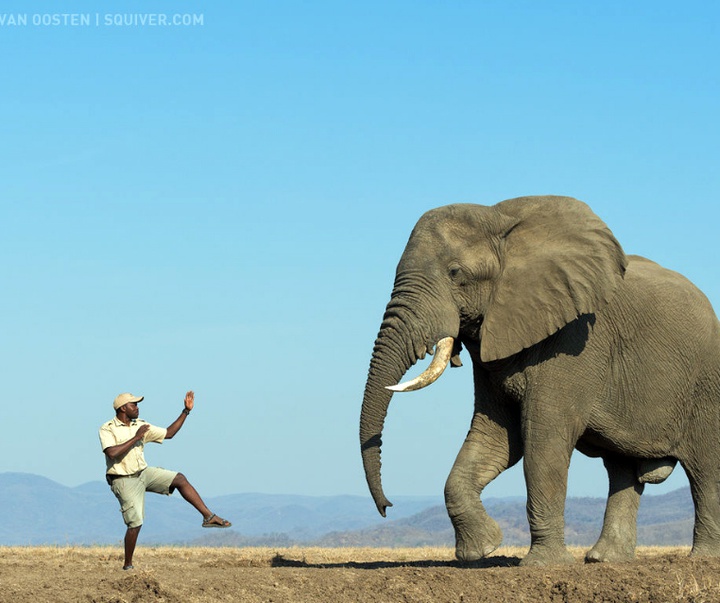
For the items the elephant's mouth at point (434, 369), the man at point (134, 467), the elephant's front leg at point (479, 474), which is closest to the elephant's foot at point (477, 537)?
the elephant's front leg at point (479, 474)

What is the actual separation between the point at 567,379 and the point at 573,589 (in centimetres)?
286

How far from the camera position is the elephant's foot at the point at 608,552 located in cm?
1507

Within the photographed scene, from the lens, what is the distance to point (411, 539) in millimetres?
119188

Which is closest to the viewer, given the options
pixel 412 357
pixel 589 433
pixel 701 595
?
pixel 701 595

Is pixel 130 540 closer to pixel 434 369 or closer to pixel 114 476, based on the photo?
pixel 114 476

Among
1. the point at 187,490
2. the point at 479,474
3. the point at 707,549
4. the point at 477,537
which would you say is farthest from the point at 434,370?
the point at 707,549

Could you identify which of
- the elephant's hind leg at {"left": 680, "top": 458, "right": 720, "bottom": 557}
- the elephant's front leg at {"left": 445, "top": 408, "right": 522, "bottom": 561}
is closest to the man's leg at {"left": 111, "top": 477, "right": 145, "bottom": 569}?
the elephant's front leg at {"left": 445, "top": 408, "right": 522, "bottom": 561}

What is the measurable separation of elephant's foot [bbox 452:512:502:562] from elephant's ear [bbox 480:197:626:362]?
183 cm

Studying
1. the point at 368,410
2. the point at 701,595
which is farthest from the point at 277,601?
the point at 701,595

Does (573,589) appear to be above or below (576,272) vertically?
below

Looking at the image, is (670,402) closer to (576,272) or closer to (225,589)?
(576,272)

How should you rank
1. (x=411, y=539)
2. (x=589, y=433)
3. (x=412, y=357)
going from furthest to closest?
(x=411, y=539) → (x=589, y=433) → (x=412, y=357)

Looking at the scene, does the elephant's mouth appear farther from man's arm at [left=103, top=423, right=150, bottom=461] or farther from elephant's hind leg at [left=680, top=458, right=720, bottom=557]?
elephant's hind leg at [left=680, top=458, right=720, bottom=557]

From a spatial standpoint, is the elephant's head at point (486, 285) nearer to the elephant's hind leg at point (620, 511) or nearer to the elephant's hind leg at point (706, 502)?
the elephant's hind leg at point (620, 511)
